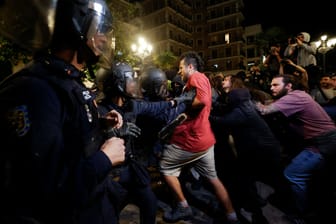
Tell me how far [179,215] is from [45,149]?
3.18 metres

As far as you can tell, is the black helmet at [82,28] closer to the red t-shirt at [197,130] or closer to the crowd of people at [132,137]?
the crowd of people at [132,137]

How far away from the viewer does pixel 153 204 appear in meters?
2.74

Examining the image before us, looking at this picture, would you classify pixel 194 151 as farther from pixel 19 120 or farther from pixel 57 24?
pixel 19 120

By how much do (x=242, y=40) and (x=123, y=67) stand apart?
56.6 metres

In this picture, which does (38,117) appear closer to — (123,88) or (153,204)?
(123,88)

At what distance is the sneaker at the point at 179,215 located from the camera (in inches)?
145

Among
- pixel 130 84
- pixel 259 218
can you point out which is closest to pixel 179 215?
pixel 259 218

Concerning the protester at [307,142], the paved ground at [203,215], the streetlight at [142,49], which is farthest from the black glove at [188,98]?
the streetlight at [142,49]

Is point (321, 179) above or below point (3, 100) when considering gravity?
below

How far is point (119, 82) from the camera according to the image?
112 inches

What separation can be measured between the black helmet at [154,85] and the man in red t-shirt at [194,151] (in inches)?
27.0

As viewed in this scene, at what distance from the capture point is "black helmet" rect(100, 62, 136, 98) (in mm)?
2848

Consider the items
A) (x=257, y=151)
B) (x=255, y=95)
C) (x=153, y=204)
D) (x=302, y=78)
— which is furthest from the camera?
(x=302, y=78)

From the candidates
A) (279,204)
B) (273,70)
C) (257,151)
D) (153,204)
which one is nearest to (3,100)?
(153,204)
